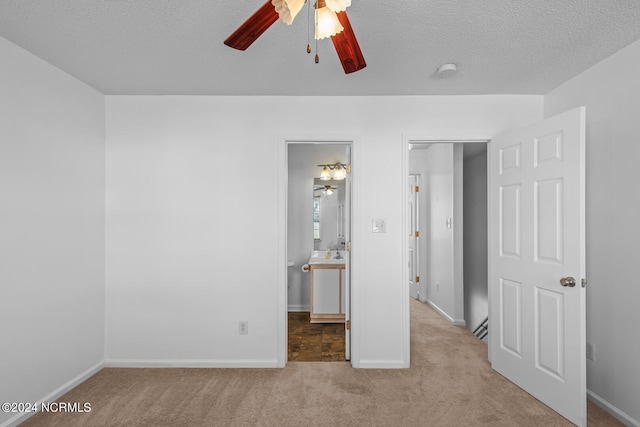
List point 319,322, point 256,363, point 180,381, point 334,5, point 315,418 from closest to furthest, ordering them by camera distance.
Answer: point 334,5, point 315,418, point 180,381, point 256,363, point 319,322

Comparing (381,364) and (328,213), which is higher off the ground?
(328,213)

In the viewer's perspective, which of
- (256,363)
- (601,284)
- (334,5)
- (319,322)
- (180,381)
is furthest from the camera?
(319,322)

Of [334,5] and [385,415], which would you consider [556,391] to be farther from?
[334,5]

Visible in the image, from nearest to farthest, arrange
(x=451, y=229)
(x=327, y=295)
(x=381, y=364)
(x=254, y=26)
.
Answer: (x=254, y=26)
(x=381, y=364)
(x=327, y=295)
(x=451, y=229)

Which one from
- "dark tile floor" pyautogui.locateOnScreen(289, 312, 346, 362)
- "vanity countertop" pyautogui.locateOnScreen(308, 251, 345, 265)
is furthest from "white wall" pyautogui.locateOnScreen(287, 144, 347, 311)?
"dark tile floor" pyautogui.locateOnScreen(289, 312, 346, 362)

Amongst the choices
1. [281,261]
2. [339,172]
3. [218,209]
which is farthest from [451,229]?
[218,209]

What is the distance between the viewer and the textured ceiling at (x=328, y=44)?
1.69 m

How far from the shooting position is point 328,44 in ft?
6.63

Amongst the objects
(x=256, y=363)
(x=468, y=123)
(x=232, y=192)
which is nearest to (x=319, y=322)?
(x=256, y=363)

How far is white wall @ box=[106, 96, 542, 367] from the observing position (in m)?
2.85

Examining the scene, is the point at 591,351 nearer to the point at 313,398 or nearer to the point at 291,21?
the point at 313,398

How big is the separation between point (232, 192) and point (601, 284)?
9.30 ft

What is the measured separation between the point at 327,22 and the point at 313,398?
91.1 inches

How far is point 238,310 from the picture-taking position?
286cm
